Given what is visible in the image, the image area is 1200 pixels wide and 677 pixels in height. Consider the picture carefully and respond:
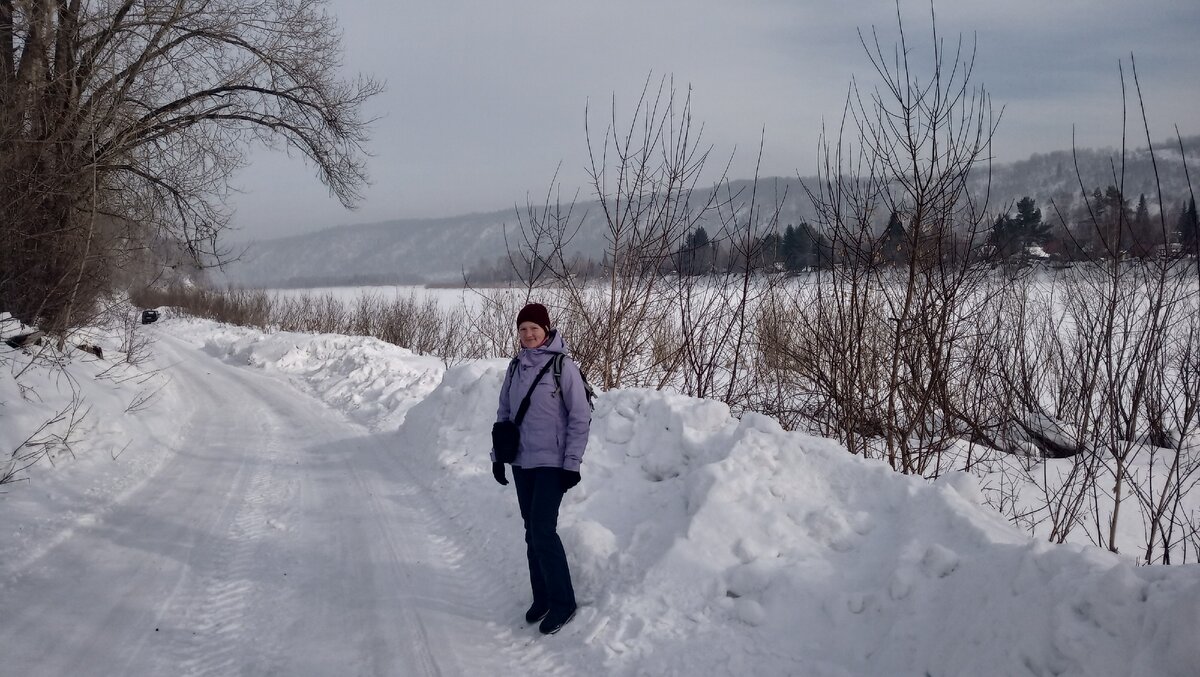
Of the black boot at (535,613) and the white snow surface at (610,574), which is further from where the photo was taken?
the black boot at (535,613)

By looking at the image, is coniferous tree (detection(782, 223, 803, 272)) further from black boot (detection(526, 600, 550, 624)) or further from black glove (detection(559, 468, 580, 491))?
black boot (detection(526, 600, 550, 624))

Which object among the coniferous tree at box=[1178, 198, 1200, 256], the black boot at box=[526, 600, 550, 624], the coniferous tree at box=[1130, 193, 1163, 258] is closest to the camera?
the black boot at box=[526, 600, 550, 624]

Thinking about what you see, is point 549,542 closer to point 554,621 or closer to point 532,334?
point 554,621

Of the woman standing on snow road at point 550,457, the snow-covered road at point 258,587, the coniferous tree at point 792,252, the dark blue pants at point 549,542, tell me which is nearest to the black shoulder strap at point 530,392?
the woman standing on snow road at point 550,457

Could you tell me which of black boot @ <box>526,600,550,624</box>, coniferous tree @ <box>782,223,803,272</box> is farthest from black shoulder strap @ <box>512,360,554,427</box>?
coniferous tree @ <box>782,223,803,272</box>

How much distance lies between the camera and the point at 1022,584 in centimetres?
295

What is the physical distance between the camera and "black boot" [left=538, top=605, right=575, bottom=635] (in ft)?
13.5

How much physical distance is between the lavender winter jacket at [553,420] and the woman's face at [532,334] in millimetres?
62

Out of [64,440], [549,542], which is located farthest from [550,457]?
[64,440]

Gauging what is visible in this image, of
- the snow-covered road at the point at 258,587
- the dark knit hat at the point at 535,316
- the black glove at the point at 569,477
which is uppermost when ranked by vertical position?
the dark knit hat at the point at 535,316

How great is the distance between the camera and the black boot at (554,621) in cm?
411

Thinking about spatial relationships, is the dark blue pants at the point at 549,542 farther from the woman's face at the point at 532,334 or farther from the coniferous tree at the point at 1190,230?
the coniferous tree at the point at 1190,230

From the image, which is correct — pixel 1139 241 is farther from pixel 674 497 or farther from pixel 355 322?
pixel 355 322

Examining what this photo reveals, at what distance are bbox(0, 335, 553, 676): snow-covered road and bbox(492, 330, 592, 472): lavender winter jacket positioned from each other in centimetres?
110
